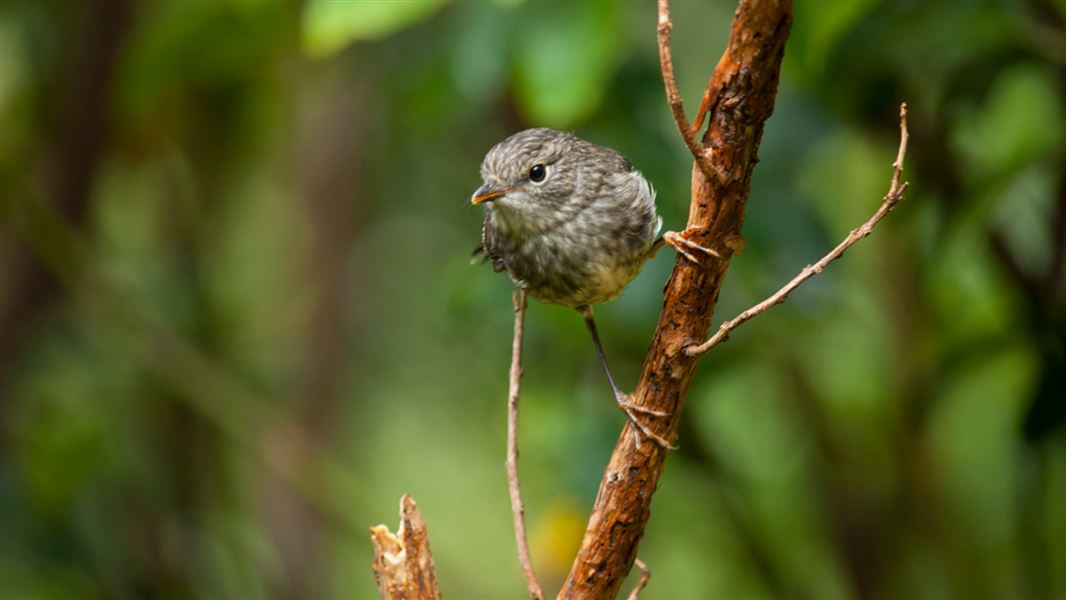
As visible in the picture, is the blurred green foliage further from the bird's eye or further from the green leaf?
the bird's eye

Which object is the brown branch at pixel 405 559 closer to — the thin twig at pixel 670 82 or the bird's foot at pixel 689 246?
the bird's foot at pixel 689 246

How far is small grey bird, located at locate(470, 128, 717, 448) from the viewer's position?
250 cm

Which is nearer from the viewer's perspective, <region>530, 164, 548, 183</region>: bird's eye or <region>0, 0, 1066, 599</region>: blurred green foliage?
<region>530, 164, 548, 183</region>: bird's eye

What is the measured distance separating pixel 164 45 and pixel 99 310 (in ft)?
3.69

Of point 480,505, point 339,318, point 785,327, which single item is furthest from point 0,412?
point 785,327

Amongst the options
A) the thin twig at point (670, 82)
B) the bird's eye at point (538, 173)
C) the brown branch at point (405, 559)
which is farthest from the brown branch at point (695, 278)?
the bird's eye at point (538, 173)

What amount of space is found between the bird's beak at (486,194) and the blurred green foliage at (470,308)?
213 millimetres

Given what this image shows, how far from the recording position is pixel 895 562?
13.4 ft

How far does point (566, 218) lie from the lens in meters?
2.61

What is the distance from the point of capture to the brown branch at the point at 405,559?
6.64 ft

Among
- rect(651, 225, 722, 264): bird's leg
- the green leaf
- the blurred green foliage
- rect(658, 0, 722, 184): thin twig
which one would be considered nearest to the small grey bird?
the blurred green foliage

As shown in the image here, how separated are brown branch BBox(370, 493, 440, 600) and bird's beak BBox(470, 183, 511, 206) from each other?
672mm

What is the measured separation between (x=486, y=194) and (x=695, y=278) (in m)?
0.65

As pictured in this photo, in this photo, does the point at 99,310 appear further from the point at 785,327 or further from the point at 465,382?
the point at 785,327
